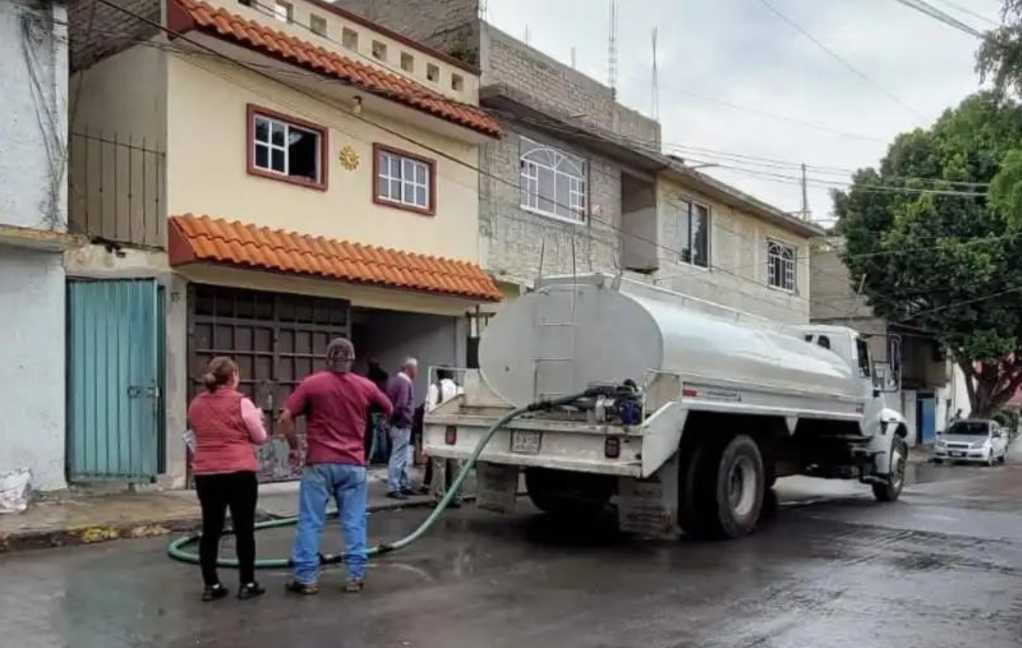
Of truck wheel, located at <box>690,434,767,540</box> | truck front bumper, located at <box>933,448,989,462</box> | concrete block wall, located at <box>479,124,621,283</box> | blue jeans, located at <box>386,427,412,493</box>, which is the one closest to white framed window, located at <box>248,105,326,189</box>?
concrete block wall, located at <box>479,124,621,283</box>

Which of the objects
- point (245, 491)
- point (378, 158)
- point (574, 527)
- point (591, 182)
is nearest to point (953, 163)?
point (591, 182)

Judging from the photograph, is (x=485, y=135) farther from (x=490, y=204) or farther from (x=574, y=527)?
(x=574, y=527)

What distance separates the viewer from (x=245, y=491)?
271 inches

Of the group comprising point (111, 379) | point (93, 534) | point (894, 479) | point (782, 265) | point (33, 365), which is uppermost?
point (782, 265)

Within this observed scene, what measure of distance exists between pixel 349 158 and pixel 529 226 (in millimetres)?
4478

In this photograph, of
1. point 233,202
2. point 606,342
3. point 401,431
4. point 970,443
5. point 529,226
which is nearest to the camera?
point 606,342

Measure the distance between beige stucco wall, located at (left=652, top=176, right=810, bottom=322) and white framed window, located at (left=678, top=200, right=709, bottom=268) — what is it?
0.49 feet

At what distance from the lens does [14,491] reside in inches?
398

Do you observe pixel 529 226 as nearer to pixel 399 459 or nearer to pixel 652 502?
pixel 399 459

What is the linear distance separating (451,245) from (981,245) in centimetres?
2037

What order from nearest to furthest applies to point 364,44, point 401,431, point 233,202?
point 401,431 < point 233,202 < point 364,44

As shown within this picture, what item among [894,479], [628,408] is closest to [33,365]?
[628,408]

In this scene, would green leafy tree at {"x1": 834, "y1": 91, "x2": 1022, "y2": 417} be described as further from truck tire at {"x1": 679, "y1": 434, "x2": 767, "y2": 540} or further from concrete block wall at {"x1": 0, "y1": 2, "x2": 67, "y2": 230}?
concrete block wall at {"x1": 0, "y1": 2, "x2": 67, "y2": 230}

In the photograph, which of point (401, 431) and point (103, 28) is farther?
point (103, 28)
